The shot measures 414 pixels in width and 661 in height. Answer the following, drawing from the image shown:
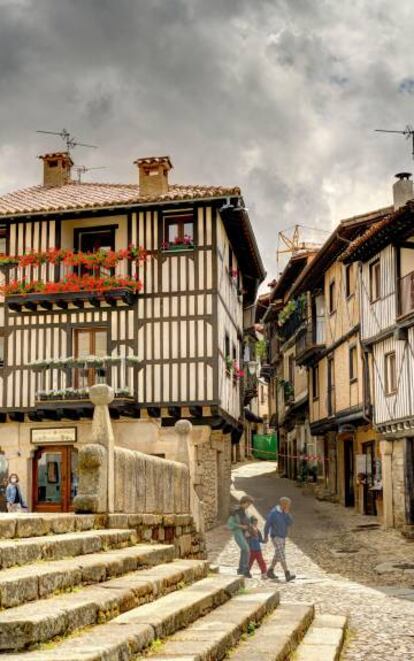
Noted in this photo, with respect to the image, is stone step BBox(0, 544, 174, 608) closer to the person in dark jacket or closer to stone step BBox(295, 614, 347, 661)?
stone step BBox(295, 614, 347, 661)

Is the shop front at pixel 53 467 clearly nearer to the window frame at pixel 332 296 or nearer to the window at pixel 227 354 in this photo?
the window at pixel 227 354

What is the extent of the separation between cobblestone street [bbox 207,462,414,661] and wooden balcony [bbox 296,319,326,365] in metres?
4.91

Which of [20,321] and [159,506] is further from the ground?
[20,321]

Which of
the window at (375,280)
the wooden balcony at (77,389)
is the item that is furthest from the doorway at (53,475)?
the window at (375,280)

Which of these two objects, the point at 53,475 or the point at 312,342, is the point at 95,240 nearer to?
the point at 53,475

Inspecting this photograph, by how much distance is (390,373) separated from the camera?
22.6m

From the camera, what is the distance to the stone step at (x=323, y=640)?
721 centimetres

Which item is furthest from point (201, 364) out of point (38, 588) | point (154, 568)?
point (38, 588)

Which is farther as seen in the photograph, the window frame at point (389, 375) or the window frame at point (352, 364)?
the window frame at point (352, 364)

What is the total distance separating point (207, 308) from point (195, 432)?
10.4 feet

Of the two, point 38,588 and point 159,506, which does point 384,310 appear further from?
point 38,588

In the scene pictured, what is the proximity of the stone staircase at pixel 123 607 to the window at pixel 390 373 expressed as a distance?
13438 mm

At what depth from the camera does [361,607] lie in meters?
11.5

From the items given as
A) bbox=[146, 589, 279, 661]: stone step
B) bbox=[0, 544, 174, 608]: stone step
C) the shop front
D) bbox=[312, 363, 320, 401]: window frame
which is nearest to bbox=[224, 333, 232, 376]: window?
the shop front
